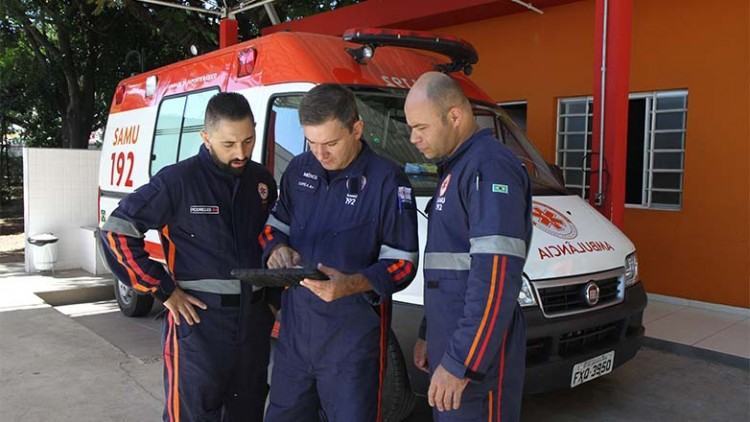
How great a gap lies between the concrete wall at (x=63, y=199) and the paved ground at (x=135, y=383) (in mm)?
2714

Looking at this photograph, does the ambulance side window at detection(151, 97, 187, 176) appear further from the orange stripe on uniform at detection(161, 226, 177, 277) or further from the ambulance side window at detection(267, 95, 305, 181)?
the orange stripe on uniform at detection(161, 226, 177, 277)

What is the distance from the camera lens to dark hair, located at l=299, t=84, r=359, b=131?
90.6 inches

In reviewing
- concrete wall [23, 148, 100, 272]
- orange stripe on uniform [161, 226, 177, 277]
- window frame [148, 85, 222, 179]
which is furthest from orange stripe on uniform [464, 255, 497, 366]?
concrete wall [23, 148, 100, 272]

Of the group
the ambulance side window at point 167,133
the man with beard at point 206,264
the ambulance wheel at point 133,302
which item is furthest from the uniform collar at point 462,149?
the ambulance wheel at point 133,302

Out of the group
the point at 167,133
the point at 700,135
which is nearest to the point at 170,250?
the point at 167,133

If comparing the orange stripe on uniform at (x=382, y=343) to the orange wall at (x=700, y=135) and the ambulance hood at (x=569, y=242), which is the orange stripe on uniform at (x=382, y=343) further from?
the orange wall at (x=700, y=135)

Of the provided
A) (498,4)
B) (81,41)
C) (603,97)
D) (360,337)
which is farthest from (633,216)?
(81,41)

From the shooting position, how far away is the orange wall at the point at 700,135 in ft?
20.8

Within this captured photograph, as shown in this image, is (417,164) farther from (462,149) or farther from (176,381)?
(176,381)

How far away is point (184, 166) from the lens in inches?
101

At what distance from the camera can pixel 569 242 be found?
363 cm

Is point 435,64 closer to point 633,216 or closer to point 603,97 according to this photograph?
point 603,97

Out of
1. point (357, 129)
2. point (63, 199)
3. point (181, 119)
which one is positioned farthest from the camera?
point (63, 199)

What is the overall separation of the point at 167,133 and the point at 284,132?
1.90 meters
